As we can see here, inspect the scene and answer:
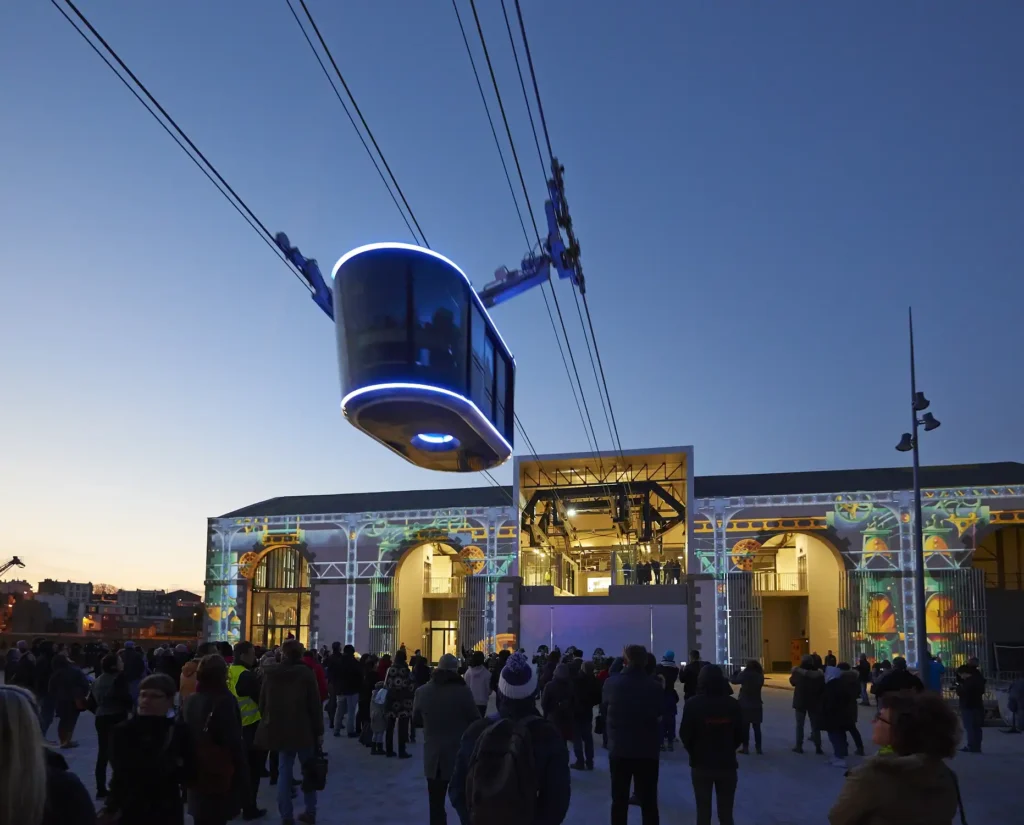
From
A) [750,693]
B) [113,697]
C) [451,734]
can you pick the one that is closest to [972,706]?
[750,693]

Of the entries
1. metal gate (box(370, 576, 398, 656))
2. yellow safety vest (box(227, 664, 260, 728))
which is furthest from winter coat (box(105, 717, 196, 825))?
metal gate (box(370, 576, 398, 656))

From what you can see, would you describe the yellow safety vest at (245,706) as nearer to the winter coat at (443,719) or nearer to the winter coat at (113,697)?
the winter coat at (113,697)

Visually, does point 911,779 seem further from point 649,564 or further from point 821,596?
point 821,596

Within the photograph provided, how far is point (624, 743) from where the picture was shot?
7.59 metres

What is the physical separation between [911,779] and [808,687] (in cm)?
1065

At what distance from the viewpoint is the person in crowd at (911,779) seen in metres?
3.53

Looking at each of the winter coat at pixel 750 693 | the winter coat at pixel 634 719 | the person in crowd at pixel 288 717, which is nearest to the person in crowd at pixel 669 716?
the winter coat at pixel 750 693

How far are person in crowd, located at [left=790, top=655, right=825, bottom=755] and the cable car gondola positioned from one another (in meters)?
5.90

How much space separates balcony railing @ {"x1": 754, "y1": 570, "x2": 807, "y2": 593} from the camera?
3659 centimetres

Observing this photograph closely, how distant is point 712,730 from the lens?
23.6 feet

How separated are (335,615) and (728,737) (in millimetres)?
27643

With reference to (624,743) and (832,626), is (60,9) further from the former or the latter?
(832,626)

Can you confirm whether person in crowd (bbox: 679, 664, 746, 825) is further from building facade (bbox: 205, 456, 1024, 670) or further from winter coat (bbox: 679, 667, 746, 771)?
building facade (bbox: 205, 456, 1024, 670)

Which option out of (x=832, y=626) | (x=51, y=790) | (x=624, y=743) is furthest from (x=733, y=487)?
(x=51, y=790)
